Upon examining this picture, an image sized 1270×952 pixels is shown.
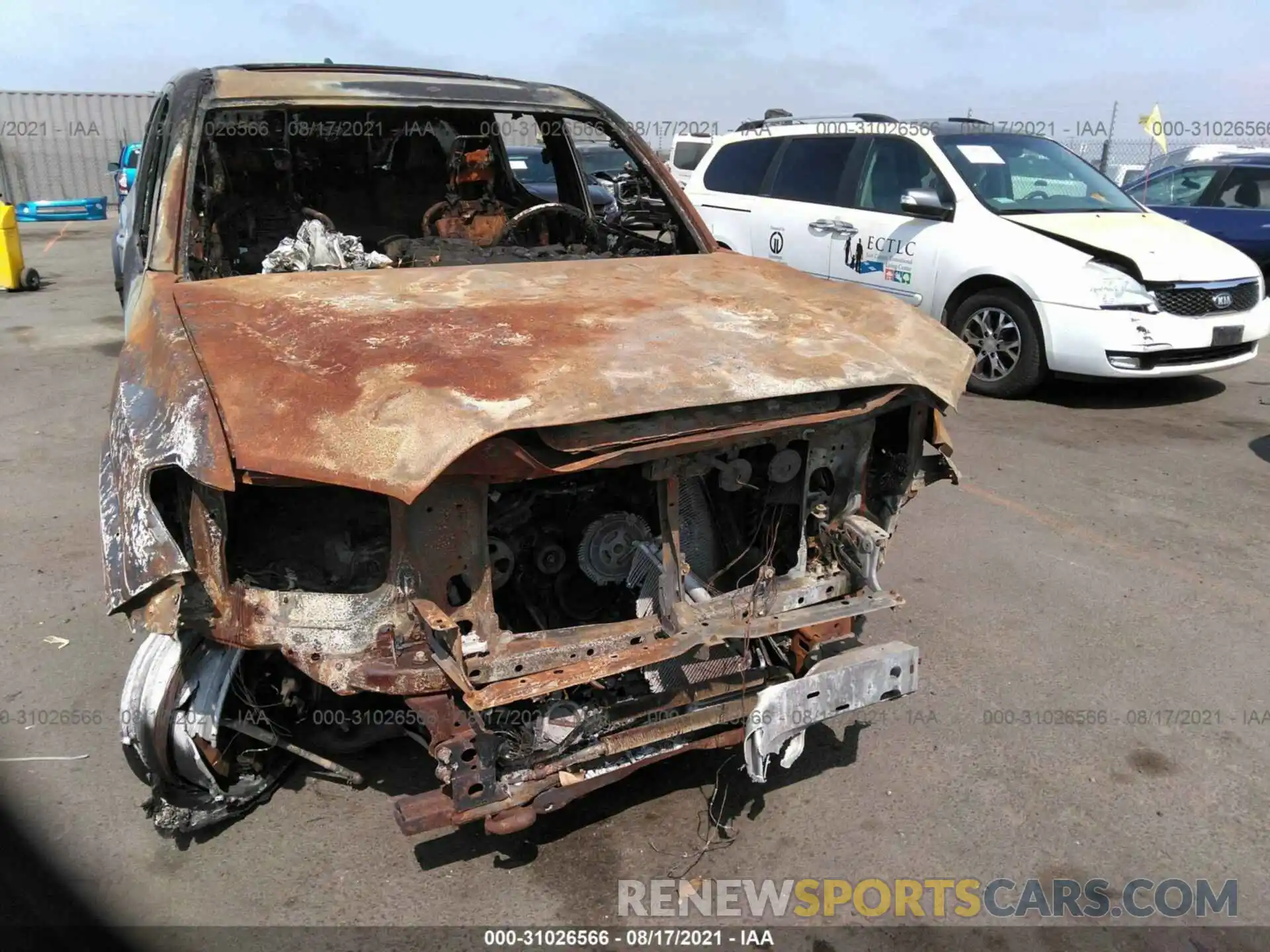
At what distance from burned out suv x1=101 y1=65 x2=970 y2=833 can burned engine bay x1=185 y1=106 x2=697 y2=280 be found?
0.52m

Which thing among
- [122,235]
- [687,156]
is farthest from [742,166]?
[687,156]

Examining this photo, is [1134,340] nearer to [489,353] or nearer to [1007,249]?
[1007,249]

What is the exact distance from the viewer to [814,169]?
7852 mm

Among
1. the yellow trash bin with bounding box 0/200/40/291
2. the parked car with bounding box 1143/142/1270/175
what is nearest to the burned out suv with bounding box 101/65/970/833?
the yellow trash bin with bounding box 0/200/40/291

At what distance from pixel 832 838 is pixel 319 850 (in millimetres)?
1437

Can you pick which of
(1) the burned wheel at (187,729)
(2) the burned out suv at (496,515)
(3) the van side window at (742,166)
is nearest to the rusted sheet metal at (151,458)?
(2) the burned out suv at (496,515)

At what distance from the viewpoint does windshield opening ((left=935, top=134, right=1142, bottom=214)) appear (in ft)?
22.9

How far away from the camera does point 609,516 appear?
2.43 meters

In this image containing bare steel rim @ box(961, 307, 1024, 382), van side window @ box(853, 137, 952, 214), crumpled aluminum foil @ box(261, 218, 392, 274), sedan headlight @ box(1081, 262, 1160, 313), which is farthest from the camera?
van side window @ box(853, 137, 952, 214)

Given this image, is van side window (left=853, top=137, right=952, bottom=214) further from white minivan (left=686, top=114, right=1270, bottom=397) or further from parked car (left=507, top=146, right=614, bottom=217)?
parked car (left=507, top=146, right=614, bottom=217)

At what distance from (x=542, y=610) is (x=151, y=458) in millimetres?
1049

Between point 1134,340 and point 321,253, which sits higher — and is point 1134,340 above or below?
below

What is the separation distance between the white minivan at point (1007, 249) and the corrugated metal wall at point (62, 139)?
20619 mm

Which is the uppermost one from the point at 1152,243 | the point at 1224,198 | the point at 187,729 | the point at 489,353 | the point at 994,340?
the point at 1224,198
